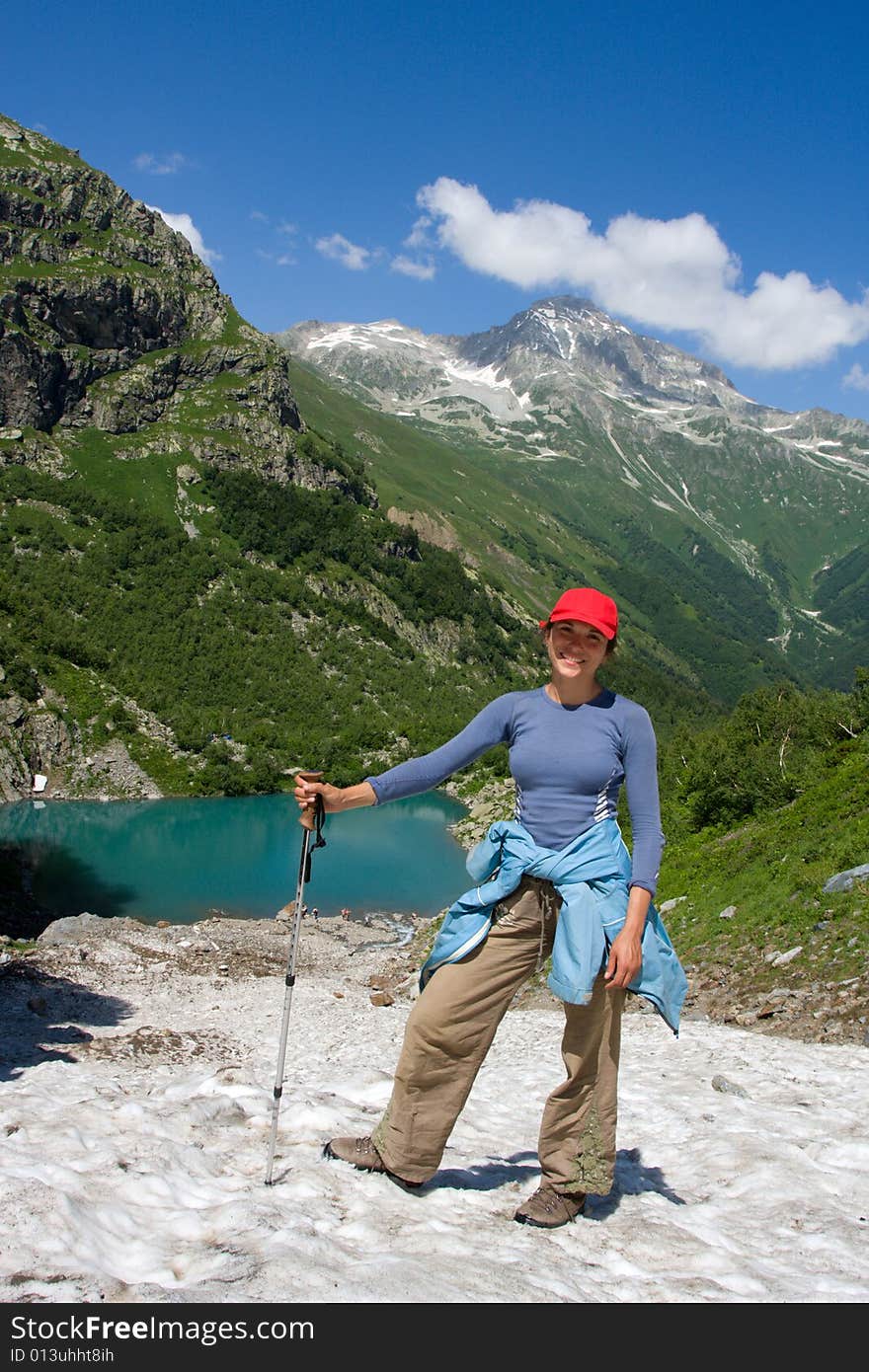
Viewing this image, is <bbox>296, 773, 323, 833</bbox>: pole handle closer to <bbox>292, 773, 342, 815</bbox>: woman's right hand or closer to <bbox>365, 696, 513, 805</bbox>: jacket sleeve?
<bbox>292, 773, 342, 815</bbox>: woman's right hand

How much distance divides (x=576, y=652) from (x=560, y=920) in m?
1.61

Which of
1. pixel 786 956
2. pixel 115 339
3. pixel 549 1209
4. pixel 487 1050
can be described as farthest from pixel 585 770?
pixel 115 339

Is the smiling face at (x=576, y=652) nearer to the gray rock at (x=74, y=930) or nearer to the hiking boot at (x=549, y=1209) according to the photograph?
the hiking boot at (x=549, y=1209)

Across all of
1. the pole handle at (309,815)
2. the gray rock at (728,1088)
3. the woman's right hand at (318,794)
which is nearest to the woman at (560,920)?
the woman's right hand at (318,794)

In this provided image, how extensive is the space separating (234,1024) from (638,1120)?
9120mm

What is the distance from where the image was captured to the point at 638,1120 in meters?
8.24

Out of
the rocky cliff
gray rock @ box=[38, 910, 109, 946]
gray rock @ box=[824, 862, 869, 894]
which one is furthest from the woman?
the rocky cliff

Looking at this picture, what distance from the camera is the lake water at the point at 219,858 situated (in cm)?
4347

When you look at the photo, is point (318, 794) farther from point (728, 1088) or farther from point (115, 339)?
point (115, 339)

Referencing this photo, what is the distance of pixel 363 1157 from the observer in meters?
5.63

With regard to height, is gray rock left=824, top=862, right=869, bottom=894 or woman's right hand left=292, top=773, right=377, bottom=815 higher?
woman's right hand left=292, top=773, right=377, bottom=815

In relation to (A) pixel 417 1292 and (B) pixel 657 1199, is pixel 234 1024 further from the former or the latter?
(A) pixel 417 1292

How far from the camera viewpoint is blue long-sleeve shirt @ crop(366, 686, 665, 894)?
515 centimetres

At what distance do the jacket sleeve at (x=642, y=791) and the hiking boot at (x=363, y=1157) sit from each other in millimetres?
2459
